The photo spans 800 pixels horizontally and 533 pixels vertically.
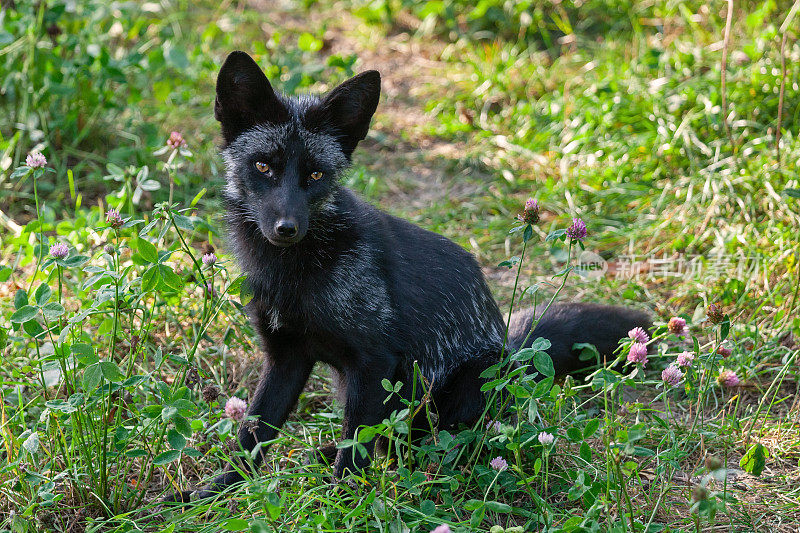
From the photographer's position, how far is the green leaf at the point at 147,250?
260 cm

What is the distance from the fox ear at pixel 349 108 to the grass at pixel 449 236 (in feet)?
2.29

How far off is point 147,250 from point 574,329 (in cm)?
202

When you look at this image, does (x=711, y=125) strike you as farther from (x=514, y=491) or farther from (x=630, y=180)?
(x=514, y=491)

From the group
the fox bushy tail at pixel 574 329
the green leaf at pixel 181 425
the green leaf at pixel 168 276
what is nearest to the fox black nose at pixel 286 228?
the green leaf at pixel 168 276

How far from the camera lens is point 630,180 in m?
5.43

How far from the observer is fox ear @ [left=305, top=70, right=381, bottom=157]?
3.22 m

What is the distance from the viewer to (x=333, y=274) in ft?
10.3

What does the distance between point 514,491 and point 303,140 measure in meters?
1.61

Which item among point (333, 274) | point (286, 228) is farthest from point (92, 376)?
point (333, 274)

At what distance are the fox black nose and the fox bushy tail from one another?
121cm

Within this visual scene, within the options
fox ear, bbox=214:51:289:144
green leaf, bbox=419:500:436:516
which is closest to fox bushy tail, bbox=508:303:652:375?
green leaf, bbox=419:500:436:516

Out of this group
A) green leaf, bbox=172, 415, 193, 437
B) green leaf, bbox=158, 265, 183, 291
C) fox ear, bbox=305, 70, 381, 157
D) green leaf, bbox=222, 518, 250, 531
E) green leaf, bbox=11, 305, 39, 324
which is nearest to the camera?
green leaf, bbox=222, 518, 250, 531

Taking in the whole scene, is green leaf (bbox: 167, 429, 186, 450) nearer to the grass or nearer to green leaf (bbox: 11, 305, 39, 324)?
the grass

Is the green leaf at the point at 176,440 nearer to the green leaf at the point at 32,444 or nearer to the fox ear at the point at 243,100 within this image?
the green leaf at the point at 32,444
